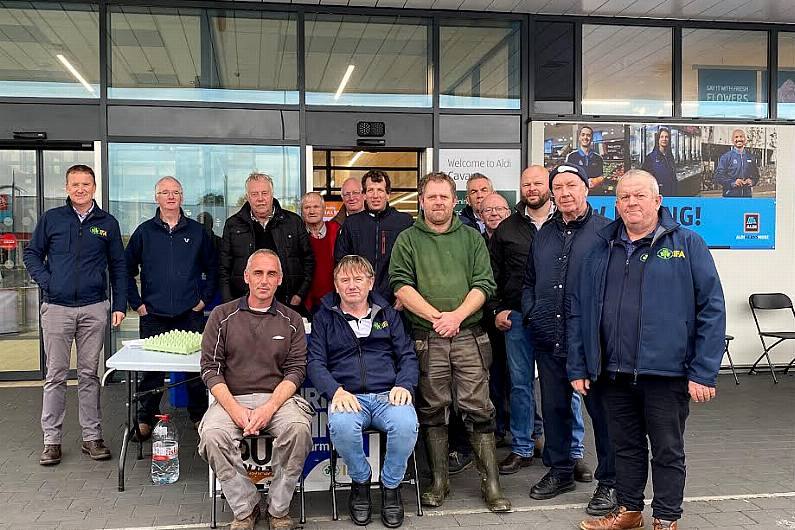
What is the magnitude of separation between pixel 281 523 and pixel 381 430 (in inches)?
26.9

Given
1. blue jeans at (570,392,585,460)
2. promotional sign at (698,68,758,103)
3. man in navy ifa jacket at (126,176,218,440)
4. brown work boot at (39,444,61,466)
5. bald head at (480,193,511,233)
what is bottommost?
brown work boot at (39,444,61,466)

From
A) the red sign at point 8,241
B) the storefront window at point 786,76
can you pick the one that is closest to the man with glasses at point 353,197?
the red sign at point 8,241

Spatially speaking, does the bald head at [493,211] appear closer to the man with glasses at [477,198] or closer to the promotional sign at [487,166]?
the man with glasses at [477,198]

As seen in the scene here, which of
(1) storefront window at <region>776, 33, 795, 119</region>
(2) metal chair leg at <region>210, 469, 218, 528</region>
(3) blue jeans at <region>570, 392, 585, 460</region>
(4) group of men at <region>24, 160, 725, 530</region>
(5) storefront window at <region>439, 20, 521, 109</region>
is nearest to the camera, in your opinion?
(4) group of men at <region>24, 160, 725, 530</region>

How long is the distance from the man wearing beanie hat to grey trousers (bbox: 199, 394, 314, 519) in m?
1.42

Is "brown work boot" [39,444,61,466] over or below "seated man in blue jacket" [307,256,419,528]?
below

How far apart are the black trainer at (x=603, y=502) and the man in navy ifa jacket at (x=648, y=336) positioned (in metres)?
0.20

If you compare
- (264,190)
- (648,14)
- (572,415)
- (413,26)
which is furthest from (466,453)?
(648,14)

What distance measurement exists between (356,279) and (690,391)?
69.4 inches

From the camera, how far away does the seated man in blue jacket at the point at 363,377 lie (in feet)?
12.9

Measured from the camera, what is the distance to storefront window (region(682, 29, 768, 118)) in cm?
798

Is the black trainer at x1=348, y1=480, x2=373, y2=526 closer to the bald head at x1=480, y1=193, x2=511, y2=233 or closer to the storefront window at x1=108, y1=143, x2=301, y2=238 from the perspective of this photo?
the bald head at x1=480, y1=193, x2=511, y2=233

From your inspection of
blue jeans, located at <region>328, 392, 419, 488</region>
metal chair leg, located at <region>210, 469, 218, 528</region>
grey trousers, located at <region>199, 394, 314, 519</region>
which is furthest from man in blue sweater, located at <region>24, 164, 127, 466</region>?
blue jeans, located at <region>328, 392, 419, 488</region>

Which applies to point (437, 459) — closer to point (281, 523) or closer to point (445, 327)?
point (445, 327)
